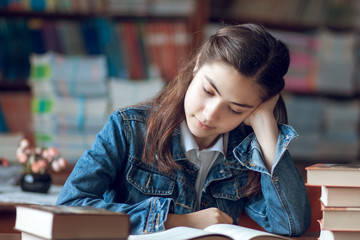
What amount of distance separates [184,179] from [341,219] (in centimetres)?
40

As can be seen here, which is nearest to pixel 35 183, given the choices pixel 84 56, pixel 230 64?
pixel 230 64

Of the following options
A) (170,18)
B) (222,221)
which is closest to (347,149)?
(170,18)

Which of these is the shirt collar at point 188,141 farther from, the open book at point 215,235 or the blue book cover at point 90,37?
the blue book cover at point 90,37

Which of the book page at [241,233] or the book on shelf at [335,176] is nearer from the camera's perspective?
the book page at [241,233]

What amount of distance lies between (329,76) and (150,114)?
1.95 m

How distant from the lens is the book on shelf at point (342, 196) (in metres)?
0.96

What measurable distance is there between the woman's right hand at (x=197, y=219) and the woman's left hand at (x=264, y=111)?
32 cm

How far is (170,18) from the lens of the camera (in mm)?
2760

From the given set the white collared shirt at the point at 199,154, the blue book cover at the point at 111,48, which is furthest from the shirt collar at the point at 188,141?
the blue book cover at the point at 111,48

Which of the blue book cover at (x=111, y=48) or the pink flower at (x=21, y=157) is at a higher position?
the blue book cover at (x=111, y=48)

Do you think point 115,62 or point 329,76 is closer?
point 115,62

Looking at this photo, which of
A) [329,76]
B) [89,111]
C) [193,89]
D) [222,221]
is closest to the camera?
[222,221]

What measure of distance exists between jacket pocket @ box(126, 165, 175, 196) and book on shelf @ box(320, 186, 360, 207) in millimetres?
391

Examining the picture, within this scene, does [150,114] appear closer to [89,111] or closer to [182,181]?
[182,181]
